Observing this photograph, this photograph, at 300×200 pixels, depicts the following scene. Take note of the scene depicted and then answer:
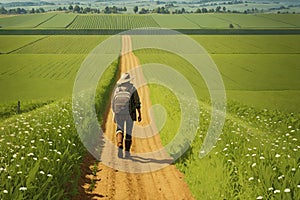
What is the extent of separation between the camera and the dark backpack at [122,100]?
1133cm

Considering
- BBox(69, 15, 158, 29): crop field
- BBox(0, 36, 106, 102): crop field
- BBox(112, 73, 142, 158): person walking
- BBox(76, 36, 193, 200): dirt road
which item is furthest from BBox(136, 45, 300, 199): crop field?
BBox(69, 15, 158, 29): crop field

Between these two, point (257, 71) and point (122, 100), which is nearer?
point (122, 100)

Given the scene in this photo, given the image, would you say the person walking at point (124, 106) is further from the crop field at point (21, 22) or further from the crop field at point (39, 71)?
the crop field at point (21, 22)

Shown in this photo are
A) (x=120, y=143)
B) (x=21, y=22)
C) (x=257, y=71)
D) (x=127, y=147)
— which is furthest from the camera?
(x=21, y=22)

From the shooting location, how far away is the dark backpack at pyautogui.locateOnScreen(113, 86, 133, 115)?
37.2ft

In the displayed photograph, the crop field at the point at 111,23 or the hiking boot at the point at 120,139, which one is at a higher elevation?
the hiking boot at the point at 120,139

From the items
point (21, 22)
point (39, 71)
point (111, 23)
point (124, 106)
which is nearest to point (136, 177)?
point (124, 106)

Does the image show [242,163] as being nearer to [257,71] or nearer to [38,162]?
[38,162]

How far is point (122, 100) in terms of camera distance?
11328mm

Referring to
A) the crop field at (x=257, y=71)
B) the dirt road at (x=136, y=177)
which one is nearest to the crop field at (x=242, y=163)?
the dirt road at (x=136, y=177)

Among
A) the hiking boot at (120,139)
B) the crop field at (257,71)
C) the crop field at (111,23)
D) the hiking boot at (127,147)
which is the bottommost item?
the crop field at (111,23)

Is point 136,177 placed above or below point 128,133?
below

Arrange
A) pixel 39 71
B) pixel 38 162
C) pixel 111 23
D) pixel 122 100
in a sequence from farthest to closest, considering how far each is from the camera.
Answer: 1. pixel 111 23
2. pixel 39 71
3. pixel 122 100
4. pixel 38 162

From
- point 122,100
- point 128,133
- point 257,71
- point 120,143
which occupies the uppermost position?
point 122,100
